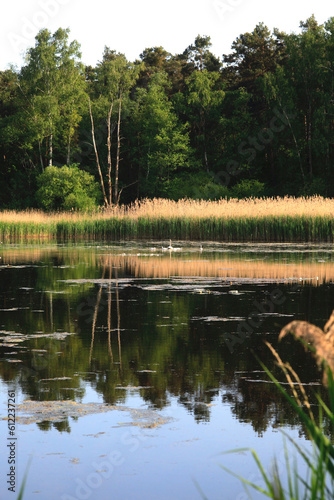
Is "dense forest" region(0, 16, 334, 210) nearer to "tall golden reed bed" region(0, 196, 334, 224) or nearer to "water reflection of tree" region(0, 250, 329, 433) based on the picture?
"tall golden reed bed" region(0, 196, 334, 224)

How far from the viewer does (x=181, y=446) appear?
4281 millimetres

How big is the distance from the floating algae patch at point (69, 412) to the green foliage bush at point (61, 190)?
39451 mm

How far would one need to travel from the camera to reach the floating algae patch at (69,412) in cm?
477

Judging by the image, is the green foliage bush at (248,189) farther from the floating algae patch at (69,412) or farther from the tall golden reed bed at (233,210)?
the floating algae patch at (69,412)

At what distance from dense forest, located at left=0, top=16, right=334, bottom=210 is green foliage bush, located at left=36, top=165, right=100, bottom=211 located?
0.07 m

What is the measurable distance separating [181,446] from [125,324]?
4.49 m

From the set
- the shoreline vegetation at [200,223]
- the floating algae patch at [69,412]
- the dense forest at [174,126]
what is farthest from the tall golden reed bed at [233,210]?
the floating algae patch at [69,412]

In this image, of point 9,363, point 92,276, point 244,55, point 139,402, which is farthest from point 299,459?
point 244,55

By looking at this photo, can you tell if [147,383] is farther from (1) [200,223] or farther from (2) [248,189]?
(2) [248,189]

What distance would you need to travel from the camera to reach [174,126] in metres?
52.1

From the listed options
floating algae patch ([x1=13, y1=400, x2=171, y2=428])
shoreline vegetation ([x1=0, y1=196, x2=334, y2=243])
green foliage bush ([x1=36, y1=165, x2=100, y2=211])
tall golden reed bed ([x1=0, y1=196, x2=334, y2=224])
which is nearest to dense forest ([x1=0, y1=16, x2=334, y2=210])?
green foliage bush ([x1=36, y1=165, x2=100, y2=211])

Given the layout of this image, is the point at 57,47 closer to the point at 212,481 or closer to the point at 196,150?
the point at 196,150

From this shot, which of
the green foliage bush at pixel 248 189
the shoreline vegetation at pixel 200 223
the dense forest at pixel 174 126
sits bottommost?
the shoreline vegetation at pixel 200 223

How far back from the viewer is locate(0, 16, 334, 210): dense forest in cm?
4581
